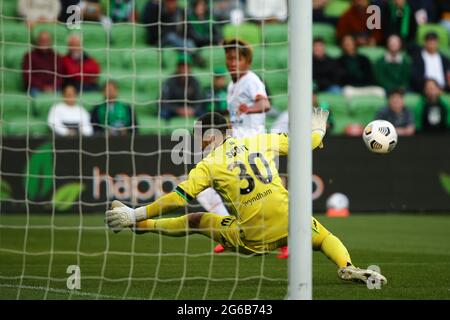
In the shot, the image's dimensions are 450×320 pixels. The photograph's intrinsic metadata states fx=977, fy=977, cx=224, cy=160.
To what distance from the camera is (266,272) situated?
8.21 m

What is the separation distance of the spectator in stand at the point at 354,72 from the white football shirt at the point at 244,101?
669cm

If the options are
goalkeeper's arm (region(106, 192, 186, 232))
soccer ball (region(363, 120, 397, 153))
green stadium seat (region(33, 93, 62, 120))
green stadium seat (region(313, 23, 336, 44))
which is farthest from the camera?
green stadium seat (region(313, 23, 336, 44))

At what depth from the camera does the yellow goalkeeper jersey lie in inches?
293

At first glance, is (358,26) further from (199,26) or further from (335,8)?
(199,26)

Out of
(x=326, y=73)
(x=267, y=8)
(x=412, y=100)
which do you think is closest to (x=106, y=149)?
(x=267, y=8)

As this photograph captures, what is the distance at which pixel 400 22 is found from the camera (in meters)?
17.7

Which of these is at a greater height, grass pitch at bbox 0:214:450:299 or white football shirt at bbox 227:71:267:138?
white football shirt at bbox 227:71:267:138

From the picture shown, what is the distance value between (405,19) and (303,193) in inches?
484

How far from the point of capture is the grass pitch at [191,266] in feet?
22.9

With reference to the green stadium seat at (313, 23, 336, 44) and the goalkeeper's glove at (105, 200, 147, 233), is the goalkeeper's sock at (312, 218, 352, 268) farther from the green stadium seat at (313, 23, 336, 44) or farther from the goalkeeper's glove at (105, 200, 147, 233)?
the green stadium seat at (313, 23, 336, 44)

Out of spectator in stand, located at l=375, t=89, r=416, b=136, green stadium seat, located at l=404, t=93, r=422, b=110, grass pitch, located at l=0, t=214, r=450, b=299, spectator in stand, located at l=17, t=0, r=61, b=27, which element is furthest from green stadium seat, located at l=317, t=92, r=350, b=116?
spectator in stand, located at l=17, t=0, r=61, b=27

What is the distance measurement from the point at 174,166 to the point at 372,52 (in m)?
5.41

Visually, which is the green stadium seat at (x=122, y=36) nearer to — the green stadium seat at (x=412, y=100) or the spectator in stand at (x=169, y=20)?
the spectator in stand at (x=169, y=20)

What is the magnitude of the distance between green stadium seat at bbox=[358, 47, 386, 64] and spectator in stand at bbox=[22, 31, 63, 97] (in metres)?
5.62
